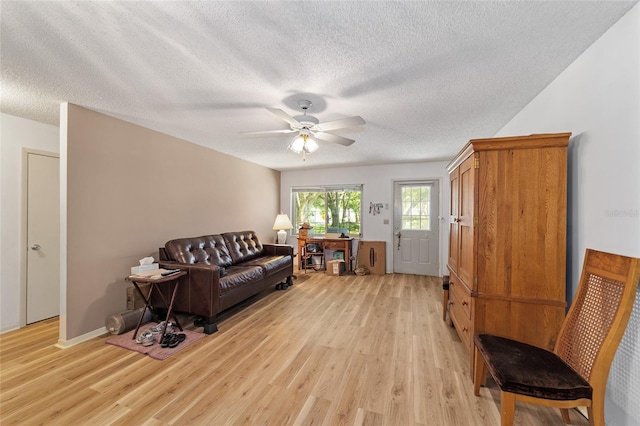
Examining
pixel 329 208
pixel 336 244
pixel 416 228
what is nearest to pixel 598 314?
pixel 416 228

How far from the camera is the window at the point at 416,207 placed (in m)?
5.38

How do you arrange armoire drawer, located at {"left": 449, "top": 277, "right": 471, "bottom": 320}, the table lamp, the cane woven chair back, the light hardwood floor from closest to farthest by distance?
the cane woven chair back, the light hardwood floor, armoire drawer, located at {"left": 449, "top": 277, "right": 471, "bottom": 320}, the table lamp

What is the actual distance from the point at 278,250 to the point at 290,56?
3618mm

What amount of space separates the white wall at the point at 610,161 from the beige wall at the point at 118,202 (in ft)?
14.2

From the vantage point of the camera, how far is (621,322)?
4.05 ft

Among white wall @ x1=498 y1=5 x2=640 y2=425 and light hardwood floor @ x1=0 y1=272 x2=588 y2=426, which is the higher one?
white wall @ x1=498 y1=5 x2=640 y2=425

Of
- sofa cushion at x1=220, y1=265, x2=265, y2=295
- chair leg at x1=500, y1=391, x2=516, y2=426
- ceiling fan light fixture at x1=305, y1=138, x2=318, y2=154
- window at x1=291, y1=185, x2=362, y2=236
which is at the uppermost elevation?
ceiling fan light fixture at x1=305, y1=138, x2=318, y2=154

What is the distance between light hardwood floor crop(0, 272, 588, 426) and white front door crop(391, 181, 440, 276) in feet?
7.80

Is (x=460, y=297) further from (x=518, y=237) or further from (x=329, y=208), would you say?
(x=329, y=208)

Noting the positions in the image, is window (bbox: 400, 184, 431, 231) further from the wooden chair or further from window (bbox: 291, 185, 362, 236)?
the wooden chair

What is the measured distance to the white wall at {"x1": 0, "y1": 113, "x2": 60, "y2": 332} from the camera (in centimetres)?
284

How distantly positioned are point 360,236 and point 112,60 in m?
4.98

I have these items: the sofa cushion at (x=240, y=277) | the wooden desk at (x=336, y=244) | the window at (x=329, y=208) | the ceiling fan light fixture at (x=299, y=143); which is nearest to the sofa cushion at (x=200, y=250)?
the sofa cushion at (x=240, y=277)

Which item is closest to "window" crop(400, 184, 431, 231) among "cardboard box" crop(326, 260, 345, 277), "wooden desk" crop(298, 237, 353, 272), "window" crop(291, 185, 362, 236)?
"window" crop(291, 185, 362, 236)
